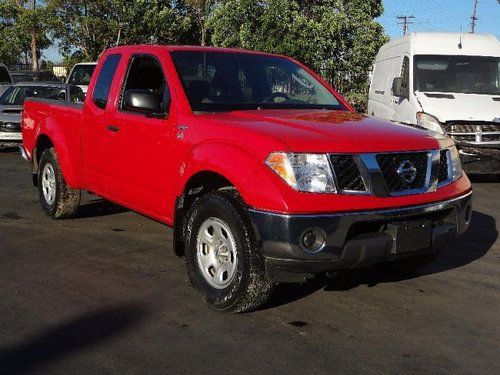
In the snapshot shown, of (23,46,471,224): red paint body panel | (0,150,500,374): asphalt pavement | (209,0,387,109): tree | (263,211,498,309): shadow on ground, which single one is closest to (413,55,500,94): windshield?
(263,211,498,309): shadow on ground

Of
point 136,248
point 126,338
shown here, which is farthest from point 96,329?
point 136,248

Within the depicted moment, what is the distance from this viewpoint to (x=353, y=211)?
11.8 feet

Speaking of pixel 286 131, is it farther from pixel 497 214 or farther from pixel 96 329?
pixel 497 214

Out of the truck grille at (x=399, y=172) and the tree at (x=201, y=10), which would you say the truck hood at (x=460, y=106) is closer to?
the truck grille at (x=399, y=172)

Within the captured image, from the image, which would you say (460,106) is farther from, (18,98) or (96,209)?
(18,98)

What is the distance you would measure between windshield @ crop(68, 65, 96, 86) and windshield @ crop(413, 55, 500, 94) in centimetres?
1125

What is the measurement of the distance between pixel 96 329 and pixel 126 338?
25 centimetres

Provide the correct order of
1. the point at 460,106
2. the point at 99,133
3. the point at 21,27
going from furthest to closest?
the point at 21,27, the point at 460,106, the point at 99,133

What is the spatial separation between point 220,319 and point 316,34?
1529 cm

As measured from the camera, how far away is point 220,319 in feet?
13.2

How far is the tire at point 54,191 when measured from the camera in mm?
6496

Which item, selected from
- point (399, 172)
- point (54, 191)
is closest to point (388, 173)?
point (399, 172)

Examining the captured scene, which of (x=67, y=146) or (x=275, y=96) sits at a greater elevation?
(x=275, y=96)

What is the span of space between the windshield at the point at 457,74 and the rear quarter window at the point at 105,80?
5700 mm
